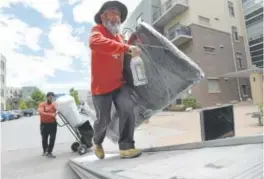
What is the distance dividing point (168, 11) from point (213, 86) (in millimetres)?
7064

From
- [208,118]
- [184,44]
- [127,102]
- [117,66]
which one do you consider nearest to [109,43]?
[117,66]

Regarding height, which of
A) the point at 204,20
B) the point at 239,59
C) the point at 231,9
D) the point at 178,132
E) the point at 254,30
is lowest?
the point at 178,132

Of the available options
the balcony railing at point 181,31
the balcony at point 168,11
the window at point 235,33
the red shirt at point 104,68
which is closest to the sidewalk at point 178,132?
the red shirt at point 104,68

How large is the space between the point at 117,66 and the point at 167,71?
49 centimetres

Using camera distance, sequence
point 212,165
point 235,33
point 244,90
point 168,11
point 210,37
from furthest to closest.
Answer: point 235,33 < point 244,90 < point 210,37 < point 168,11 < point 212,165

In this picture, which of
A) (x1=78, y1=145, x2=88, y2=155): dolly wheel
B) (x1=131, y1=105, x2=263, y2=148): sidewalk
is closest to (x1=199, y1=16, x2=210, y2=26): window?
(x1=131, y1=105, x2=263, y2=148): sidewalk

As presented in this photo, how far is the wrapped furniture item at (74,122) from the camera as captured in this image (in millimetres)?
4789

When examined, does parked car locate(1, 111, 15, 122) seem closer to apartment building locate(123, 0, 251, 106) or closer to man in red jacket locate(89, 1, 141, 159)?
apartment building locate(123, 0, 251, 106)

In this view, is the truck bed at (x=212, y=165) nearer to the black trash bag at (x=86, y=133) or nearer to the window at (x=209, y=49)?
the black trash bag at (x=86, y=133)

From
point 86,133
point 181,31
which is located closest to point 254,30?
point 181,31

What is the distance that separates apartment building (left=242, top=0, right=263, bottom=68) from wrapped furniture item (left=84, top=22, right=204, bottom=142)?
717 inches

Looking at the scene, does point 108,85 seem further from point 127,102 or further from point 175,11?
Answer: point 175,11

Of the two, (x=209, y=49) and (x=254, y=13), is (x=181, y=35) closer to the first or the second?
(x=209, y=49)

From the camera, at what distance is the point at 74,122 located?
16.2 feet
